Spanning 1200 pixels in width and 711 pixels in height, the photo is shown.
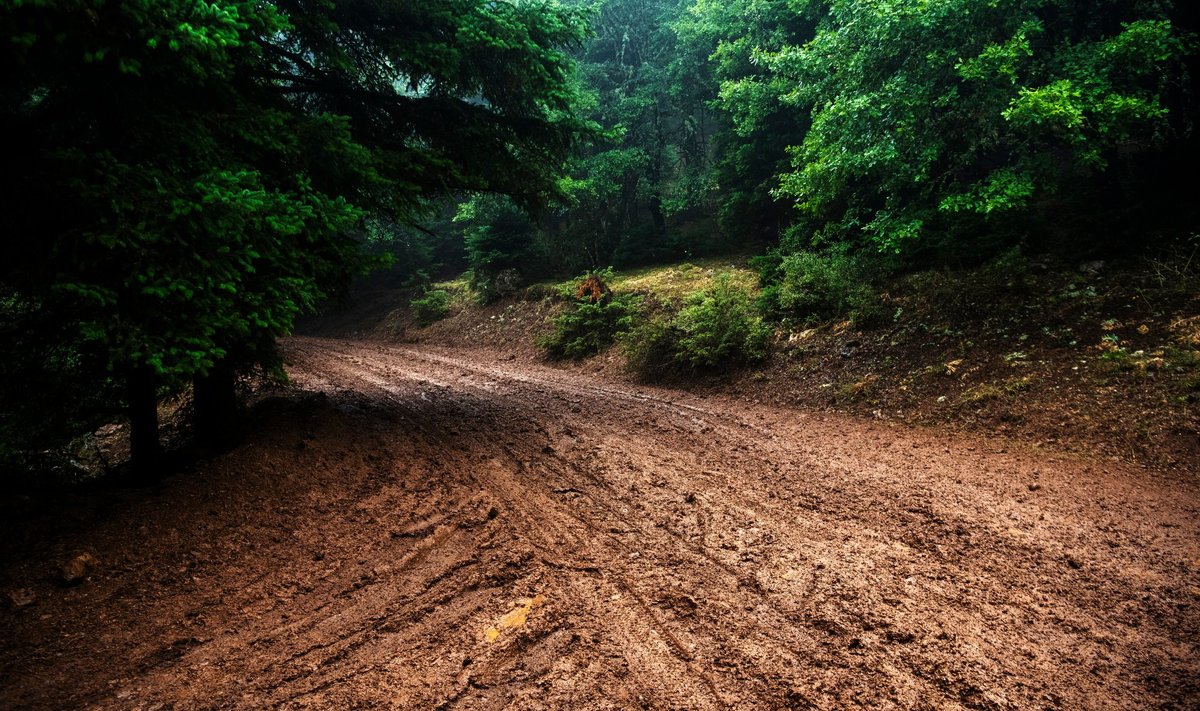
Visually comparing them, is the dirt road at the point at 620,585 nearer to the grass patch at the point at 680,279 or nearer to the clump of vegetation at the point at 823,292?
the clump of vegetation at the point at 823,292

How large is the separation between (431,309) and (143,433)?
1458 cm

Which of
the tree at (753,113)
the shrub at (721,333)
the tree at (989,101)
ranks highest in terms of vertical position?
the tree at (753,113)

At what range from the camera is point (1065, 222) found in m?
7.84

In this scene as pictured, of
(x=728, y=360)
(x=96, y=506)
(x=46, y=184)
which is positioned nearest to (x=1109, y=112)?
(x=728, y=360)

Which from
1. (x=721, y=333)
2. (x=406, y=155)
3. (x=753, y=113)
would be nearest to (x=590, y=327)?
(x=721, y=333)

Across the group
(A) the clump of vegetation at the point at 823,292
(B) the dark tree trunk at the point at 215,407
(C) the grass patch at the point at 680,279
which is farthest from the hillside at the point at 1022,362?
(B) the dark tree trunk at the point at 215,407

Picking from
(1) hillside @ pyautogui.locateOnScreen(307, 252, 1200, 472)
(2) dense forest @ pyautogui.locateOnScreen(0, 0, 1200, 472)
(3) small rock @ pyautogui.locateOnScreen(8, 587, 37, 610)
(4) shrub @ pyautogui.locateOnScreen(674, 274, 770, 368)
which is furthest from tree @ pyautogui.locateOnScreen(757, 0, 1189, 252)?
(3) small rock @ pyautogui.locateOnScreen(8, 587, 37, 610)

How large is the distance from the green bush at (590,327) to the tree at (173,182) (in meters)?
6.45

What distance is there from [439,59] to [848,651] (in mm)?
7642

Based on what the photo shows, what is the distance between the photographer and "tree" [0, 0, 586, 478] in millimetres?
3129

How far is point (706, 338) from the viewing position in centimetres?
924

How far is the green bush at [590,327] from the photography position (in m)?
12.0

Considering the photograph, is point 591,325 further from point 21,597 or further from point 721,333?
point 21,597

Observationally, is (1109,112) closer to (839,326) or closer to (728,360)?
(839,326)
